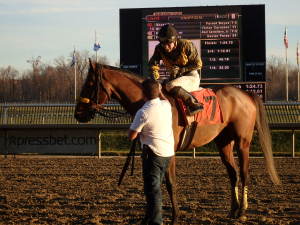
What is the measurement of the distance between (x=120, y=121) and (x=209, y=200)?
10.7 meters

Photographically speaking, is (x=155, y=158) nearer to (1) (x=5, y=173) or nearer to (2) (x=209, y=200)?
(2) (x=209, y=200)

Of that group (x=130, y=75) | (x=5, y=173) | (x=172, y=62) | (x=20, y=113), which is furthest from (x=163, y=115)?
(x=20, y=113)

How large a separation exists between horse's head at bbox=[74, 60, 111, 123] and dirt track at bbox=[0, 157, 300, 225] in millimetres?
1388

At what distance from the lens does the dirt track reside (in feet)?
24.9

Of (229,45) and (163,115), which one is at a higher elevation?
(229,45)

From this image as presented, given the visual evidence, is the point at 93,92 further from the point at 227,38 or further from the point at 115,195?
the point at 227,38

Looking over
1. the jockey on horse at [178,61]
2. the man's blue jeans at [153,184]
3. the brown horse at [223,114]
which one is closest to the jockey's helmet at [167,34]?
the jockey on horse at [178,61]

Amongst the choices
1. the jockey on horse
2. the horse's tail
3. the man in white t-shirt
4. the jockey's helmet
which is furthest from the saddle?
the man in white t-shirt

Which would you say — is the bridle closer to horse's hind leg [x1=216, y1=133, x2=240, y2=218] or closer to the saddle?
the saddle

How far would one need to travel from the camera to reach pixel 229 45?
17125mm

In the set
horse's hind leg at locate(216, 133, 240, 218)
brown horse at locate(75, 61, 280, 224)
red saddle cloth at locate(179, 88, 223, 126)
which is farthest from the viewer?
horse's hind leg at locate(216, 133, 240, 218)

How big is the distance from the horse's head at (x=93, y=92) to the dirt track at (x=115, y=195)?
1388mm

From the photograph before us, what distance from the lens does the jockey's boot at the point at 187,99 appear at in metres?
7.43

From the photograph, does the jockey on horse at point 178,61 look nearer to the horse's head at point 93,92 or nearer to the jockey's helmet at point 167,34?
the jockey's helmet at point 167,34
